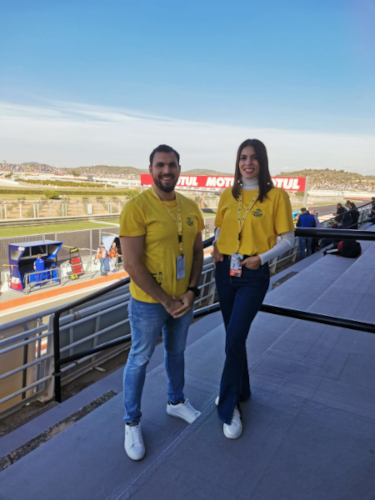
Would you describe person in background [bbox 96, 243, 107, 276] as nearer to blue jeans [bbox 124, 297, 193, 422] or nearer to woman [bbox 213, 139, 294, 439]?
blue jeans [bbox 124, 297, 193, 422]

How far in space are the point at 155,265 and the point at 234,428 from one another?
3.05 feet

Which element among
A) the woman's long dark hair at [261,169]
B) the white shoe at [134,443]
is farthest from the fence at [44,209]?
the woman's long dark hair at [261,169]

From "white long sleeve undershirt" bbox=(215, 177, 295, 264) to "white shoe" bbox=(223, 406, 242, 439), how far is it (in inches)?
33.0

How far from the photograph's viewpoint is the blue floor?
5.26 ft

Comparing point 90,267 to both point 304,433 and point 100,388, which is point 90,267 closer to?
point 100,388

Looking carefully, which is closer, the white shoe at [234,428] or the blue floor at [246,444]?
the blue floor at [246,444]

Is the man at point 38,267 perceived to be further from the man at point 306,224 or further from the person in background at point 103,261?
the man at point 306,224

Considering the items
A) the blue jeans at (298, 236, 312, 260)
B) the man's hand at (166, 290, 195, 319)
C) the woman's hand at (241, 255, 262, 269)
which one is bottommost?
the blue jeans at (298, 236, 312, 260)

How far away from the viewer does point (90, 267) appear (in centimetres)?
1738

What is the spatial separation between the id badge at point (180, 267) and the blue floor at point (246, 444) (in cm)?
80

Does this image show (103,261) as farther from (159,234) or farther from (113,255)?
(159,234)

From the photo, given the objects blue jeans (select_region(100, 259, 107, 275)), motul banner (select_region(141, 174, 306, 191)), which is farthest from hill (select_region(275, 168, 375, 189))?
blue jeans (select_region(100, 259, 107, 275))

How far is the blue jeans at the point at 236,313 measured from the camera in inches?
73.0

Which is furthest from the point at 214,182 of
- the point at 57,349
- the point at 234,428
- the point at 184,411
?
the point at 234,428
